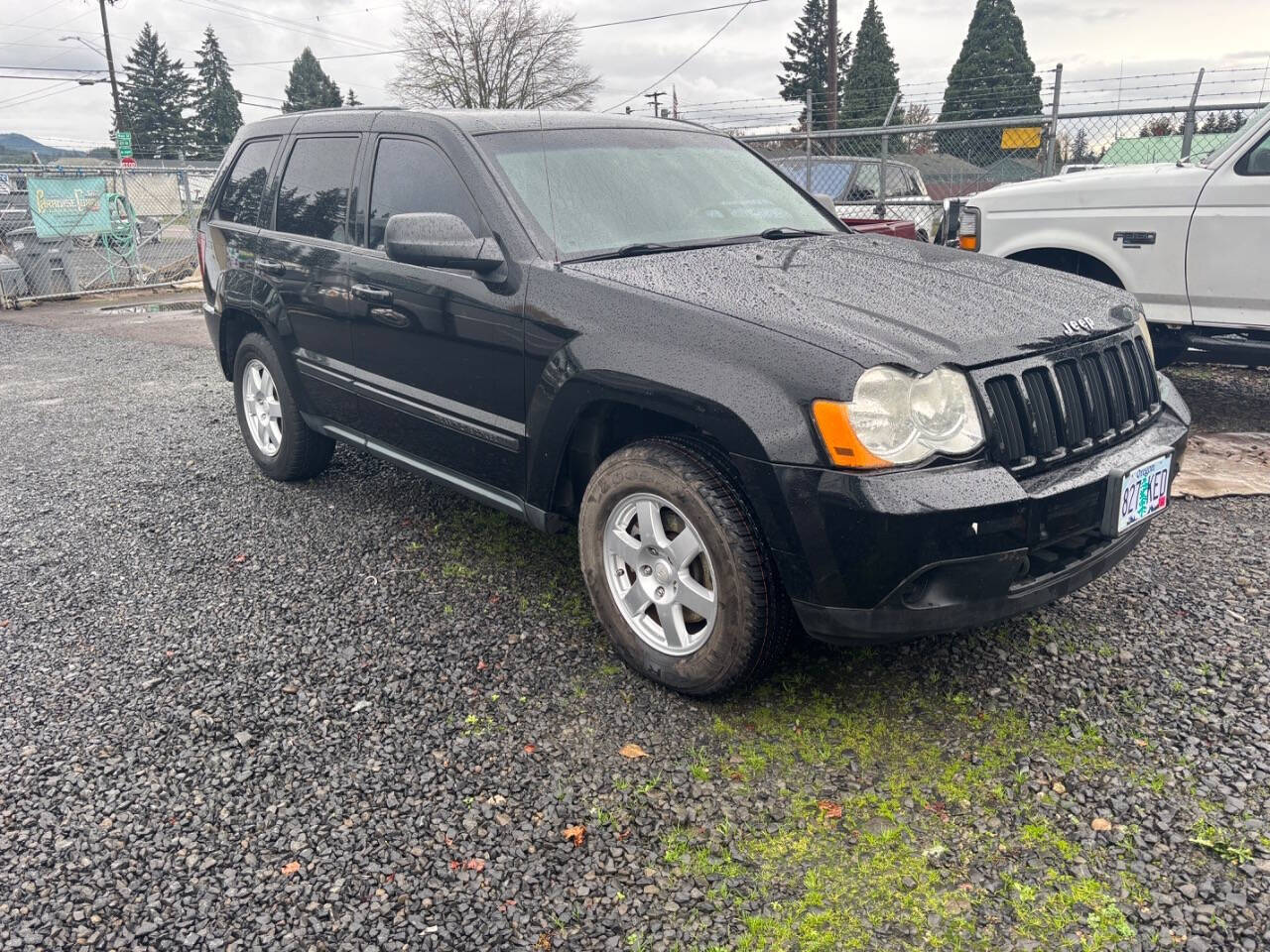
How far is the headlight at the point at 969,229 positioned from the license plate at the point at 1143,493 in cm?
370

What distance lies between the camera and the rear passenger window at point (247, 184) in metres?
4.86

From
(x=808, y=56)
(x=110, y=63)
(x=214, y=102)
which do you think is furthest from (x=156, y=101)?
(x=808, y=56)

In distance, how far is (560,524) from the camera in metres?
3.50

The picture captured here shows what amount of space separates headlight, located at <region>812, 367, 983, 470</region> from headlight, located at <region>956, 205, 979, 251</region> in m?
4.22

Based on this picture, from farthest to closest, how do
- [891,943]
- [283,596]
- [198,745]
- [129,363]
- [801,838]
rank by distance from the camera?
[129,363] → [283,596] → [198,745] → [801,838] → [891,943]

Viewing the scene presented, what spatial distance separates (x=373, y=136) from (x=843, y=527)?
277 cm

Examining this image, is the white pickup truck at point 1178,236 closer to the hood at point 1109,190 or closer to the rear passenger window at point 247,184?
the hood at point 1109,190

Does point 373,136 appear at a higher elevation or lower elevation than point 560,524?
higher

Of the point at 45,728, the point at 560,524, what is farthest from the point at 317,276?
the point at 45,728

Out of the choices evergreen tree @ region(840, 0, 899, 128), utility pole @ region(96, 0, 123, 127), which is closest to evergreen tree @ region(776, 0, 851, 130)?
evergreen tree @ region(840, 0, 899, 128)

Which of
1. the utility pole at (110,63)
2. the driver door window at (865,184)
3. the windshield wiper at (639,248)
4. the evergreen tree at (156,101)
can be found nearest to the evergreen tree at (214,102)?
the evergreen tree at (156,101)

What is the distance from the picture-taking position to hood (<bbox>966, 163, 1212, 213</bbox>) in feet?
18.8

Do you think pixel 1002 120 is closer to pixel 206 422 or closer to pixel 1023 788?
pixel 206 422

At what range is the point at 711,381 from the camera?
271cm
